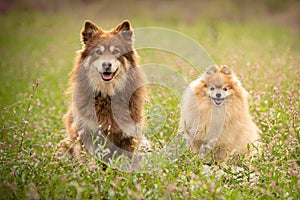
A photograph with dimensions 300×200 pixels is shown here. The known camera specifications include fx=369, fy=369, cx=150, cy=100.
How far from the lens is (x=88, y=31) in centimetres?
429

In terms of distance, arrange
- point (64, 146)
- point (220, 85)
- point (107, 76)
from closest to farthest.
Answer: point (107, 76), point (64, 146), point (220, 85)

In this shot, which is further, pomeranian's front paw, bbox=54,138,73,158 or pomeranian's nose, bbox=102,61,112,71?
pomeranian's nose, bbox=102,61,112,71

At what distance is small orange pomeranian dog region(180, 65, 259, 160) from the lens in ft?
15.1

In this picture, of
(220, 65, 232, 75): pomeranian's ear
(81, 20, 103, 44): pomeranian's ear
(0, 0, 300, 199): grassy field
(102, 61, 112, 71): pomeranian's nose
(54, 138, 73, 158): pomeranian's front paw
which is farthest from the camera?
(220, 65, 232, 75): pomeranian's ear

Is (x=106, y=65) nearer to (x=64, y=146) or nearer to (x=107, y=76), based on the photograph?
(x=107, y=76)

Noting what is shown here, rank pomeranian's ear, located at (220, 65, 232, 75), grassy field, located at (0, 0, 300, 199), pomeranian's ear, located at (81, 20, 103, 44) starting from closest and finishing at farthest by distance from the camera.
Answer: grassy field, located at (0, 0, 300, 199)
pomeranian's ear, located at (81, 20, 103, 44)
pomeranian's ear, located at (220, 65, 232, 75)

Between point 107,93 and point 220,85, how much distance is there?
1445 millimetres

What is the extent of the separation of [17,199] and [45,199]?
0.25 metres

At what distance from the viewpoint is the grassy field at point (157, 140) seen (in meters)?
3.11

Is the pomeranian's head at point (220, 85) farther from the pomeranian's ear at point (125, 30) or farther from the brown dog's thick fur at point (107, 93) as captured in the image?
the pomeranian's ear at point (125, 30)

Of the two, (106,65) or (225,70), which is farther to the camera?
(225,70)

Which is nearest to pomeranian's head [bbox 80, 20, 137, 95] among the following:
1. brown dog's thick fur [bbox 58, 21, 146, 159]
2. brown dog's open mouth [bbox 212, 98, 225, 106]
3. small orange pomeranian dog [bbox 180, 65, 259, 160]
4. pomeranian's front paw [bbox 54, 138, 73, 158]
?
brown dog's thick fur [bbox 58, 21, 146, 159]

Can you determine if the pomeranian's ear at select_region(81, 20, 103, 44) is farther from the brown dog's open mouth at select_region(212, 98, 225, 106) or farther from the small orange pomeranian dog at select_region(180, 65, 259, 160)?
the brown dog's open mouth at select_region(212, 98, 225, 106)

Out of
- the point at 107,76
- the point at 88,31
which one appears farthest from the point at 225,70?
the point at 88,31
